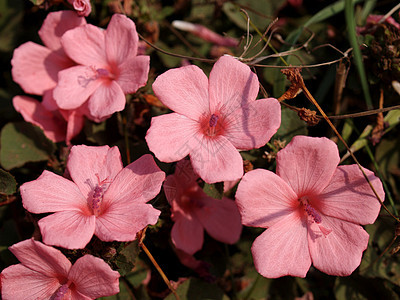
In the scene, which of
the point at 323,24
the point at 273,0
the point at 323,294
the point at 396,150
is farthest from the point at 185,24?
the point at 323,294

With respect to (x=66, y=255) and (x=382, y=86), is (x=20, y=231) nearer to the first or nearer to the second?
(x=66, y=255)

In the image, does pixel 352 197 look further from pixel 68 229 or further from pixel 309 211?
pixel 68 229

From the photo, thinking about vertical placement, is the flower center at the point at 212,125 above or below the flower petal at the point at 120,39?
below

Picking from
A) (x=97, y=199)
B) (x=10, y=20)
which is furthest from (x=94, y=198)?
(x=10, y=20)

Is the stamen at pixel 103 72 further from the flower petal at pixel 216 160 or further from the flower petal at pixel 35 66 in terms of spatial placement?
the flower petal at pixel 216 160

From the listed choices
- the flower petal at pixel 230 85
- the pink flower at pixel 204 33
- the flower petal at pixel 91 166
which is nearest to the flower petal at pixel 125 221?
the flower petal at pixel 91 166

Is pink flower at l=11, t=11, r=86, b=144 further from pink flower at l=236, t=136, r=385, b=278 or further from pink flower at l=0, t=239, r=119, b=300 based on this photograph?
pink flower at l=236, t=136, r=385, b=278

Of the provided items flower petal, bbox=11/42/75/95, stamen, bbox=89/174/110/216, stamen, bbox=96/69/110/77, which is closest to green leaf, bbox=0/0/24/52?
flower petal, bbox=11/42/75/95
